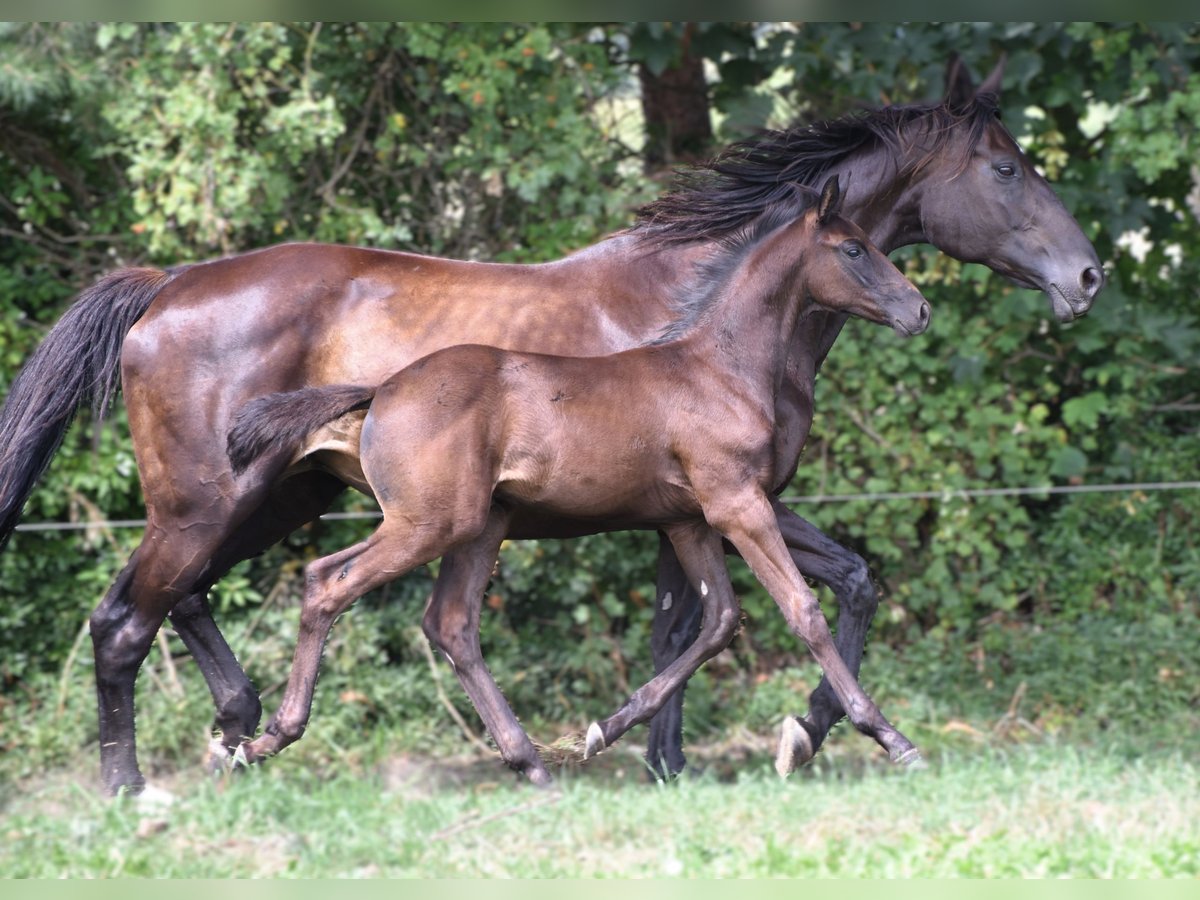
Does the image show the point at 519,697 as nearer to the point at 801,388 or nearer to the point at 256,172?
the point at 256,172

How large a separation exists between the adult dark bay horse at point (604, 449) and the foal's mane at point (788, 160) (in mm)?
282

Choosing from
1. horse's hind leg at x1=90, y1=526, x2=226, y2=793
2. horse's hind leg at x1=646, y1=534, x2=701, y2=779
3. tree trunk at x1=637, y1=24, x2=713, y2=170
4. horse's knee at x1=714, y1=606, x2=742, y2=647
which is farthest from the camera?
tree trunk at x1=637, y1=24, x2=713, y2=170

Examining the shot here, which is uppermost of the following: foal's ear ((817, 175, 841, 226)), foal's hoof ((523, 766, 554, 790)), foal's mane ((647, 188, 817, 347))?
foal's ear ((817, 175, 841, 226))

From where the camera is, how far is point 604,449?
4.94 metres

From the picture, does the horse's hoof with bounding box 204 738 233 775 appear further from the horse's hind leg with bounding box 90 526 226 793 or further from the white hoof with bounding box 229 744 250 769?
the horse's hind leg with bounding box 90 526 226 793

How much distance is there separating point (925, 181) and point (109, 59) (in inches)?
197

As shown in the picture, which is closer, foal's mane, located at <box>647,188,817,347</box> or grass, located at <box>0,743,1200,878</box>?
grass, located at <box>0,743,1200,878</box>

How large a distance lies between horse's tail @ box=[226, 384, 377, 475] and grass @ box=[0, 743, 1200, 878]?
1051mm

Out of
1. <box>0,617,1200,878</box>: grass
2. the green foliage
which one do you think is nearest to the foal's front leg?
<box>0,617,1200,878</box>: grass

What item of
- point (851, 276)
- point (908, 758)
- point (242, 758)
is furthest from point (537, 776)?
point (851, 276)

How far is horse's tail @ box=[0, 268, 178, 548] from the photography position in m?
5.72

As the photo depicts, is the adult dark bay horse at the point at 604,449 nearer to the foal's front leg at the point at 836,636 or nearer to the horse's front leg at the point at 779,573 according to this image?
the horse's front leg at the point at 779,573

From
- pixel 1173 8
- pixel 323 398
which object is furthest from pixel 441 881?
pixel 1173 8

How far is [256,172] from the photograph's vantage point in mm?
8281
